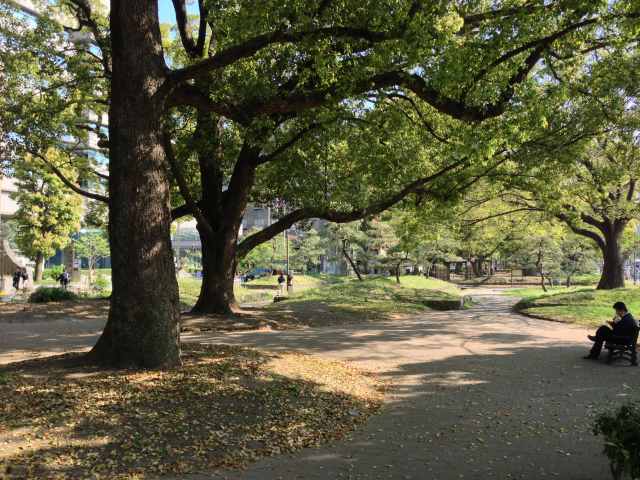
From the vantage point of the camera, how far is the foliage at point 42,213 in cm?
3569

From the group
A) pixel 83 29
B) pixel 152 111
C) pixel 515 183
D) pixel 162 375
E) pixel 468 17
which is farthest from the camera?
pixel 515 183

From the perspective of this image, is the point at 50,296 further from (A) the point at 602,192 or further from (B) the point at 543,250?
(B) the point at 543,250

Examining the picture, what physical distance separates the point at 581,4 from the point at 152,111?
23.7 ft

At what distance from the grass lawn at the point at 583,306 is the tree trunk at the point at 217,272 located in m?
11.3

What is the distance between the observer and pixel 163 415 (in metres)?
5.65

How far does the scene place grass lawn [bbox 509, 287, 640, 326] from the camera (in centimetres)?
1731

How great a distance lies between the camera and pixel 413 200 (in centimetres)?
1855

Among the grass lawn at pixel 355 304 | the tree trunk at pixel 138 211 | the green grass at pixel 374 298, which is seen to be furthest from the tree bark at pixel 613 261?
the tree trunk at pixel 138 211

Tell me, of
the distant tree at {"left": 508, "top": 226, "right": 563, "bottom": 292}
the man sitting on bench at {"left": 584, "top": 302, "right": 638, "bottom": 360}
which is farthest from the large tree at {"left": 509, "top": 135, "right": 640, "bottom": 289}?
the distant tree at {"left": 508, "top": 226, "right": 563, "bottom": 292}

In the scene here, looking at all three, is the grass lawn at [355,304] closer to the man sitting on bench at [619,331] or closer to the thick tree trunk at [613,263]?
the man sitting on bench at [619,331]

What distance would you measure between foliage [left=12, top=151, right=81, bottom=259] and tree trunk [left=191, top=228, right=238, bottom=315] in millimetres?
24323

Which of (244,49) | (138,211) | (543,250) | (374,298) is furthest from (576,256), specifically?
(138,211)

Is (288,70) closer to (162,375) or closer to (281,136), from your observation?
(281,136)

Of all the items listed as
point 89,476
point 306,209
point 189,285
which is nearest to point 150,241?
point 89,476
